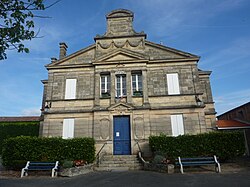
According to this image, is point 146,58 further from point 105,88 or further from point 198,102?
point 198,102

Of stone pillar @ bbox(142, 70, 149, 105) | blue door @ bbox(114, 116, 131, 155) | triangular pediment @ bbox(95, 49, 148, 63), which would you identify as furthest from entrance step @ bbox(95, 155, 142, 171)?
triangular pediment @ bbox(95, 49, 148, 63)

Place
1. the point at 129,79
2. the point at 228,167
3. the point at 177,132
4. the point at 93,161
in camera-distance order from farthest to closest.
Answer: the point at 129,79
the point at 177,132
the point at 93,161
the point at 228,167

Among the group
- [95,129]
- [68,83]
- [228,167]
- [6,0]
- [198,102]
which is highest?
[68,83]

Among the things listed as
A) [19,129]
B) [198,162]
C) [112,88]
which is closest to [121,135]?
[112,88]

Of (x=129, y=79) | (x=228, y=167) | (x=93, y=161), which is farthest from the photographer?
(x=129, y=79)

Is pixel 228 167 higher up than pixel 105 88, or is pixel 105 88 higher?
pixel 105 88

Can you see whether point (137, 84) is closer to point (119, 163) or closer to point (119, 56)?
point (119, 56)

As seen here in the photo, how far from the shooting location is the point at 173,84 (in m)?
14.1

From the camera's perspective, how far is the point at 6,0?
15.1 ft

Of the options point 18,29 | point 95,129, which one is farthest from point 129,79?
point 18,29

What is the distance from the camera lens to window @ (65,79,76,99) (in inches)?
571

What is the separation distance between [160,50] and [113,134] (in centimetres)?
734

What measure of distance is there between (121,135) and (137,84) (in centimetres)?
391

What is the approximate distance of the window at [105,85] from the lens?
47.2 ft
